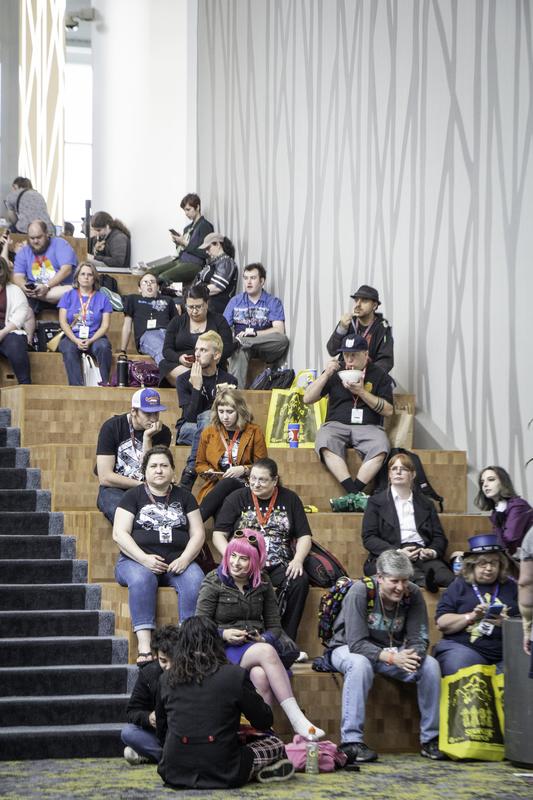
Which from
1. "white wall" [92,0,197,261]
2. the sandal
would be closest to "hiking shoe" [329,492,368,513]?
the sandal

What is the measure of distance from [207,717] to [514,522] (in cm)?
216

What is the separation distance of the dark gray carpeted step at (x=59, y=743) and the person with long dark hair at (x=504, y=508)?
2.10 metres

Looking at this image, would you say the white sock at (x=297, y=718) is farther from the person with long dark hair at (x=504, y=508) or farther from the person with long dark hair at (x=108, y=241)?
the person with long dark hair at (x=108, y=241)

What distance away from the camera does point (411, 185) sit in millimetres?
8969

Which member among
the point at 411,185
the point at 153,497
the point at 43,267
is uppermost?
the point at 411,185

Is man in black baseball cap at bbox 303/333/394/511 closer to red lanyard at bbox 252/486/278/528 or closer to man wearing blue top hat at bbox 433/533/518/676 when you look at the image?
red lanyard at bbox 252/486/278/528

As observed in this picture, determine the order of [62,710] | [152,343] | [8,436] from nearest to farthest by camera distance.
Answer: [62,710], [8,436], [152,343]

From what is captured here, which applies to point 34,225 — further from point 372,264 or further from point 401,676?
point 401,676

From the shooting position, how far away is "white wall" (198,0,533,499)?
25.1 ft

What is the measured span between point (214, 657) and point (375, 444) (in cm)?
298

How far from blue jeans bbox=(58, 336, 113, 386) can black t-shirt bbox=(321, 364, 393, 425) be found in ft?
6.93

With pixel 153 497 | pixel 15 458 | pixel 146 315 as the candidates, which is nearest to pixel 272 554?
pixel 153 497

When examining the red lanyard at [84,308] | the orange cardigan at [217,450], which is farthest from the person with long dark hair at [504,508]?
the red lanyard at [84,308]

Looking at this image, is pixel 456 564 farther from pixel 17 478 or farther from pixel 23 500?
pixel 17 478
